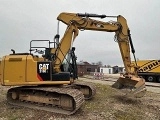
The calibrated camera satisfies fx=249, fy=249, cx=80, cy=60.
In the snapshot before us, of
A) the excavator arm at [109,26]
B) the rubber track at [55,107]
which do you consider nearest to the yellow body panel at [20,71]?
the rubber track at [55,107]

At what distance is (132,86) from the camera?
11836 millimetres

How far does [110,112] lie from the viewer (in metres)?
9.59

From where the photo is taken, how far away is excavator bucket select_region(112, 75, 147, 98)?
11.0 metres

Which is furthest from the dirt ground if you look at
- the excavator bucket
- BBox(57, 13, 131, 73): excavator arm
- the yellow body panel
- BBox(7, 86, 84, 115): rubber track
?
BBox(57, 13, 131, 73): excavator arm

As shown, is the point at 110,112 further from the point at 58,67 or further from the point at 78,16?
the point at 78,16

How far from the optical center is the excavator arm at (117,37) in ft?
36.7

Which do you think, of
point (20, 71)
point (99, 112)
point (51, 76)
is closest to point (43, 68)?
point (51, 76)

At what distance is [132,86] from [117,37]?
2589 mm

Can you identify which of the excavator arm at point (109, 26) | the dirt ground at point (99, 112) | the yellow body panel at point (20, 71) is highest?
the excavator arm at point (109, 26)

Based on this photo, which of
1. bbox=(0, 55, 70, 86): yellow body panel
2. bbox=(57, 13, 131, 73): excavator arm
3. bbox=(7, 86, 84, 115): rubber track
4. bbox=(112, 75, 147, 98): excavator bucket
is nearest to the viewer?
bbox=(7, 86, 84, 115): rubber track

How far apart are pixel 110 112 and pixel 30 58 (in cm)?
394

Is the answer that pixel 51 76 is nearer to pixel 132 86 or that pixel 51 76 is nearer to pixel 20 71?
pixel 20 71

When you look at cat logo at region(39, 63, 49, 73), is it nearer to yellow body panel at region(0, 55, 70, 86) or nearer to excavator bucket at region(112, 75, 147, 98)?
yellow body panel at region(0, 55, 70, 86)

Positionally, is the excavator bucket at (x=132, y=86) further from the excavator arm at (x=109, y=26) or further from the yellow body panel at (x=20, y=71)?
the yellow body panel at (x=20, y=71)
